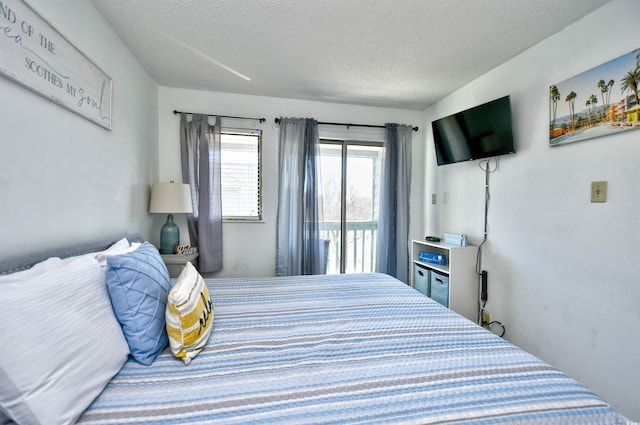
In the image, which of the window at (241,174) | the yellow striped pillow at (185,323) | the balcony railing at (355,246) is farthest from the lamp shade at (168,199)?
the balcony railing at (355,246)

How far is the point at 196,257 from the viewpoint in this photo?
2812mm

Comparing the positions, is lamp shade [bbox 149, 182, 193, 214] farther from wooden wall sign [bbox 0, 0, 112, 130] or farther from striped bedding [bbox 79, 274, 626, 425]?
striped bedding [bbox 79, 274, 626, 425]

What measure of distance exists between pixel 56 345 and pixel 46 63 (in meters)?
1.33

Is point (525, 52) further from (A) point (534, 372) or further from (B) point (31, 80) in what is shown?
(B) point (31, 80)

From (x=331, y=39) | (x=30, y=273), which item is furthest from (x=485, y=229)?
(x=30, y=273)

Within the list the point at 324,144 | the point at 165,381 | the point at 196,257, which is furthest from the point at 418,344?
the point at 324,144

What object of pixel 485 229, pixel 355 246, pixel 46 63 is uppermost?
pixel 46 63

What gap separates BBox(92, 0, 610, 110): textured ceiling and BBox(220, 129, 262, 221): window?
55 centimetres

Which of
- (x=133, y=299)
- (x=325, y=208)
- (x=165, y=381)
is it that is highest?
(x=325, y=208)

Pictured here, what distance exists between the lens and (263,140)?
3107 millimetres

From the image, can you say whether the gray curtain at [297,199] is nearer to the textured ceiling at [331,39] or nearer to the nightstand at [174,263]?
the textured ceiling at [331,39]

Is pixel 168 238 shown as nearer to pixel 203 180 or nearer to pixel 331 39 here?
pixel 203 180

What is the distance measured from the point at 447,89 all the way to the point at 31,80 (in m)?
3.24

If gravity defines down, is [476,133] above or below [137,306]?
above
